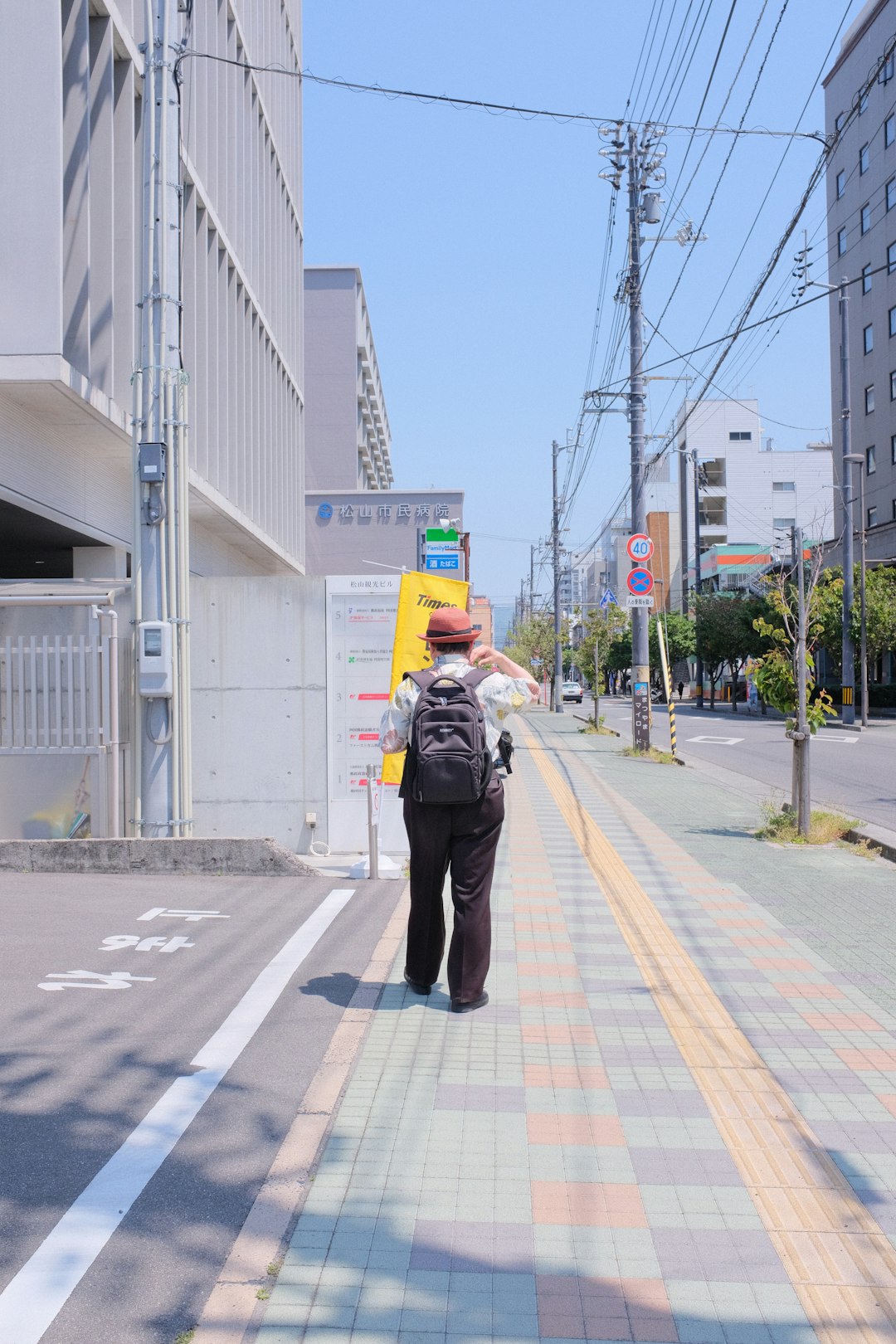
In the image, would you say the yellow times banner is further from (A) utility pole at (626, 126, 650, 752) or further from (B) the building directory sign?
(A) utility pole at (626, 126, 650, 752)

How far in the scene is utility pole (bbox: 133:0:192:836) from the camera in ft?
29.7

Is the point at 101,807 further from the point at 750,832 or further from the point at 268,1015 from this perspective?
the point at 750,832

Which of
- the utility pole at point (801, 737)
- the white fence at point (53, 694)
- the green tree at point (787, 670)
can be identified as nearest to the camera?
the white fence at point (53, 694)

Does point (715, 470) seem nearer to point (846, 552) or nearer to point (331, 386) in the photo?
point (331, 386)

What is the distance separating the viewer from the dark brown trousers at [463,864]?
523 cm

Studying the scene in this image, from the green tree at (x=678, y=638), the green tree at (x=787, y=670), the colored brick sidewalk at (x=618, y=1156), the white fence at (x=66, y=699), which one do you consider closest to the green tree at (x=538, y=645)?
the green tree at (x=678, y=638)

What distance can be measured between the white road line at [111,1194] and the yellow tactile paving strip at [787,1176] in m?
1.88

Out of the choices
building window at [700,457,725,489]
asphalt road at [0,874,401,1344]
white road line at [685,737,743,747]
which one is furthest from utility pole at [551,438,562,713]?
asphalt road at [0,874,401,1344]

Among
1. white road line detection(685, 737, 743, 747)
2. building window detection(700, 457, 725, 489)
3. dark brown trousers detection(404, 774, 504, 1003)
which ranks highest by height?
building window detection(700, 457, 725, 489)

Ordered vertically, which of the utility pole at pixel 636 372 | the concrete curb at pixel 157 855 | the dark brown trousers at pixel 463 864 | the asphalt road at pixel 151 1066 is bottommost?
the asphalt road at pixel 151 1066

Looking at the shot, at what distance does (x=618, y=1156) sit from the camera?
12.5 ft

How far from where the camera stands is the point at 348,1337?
2762mm

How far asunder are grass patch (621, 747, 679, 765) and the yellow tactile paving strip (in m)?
14.7

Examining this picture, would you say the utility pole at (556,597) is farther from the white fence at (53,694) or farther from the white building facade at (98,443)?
the white fence at (53,694)
